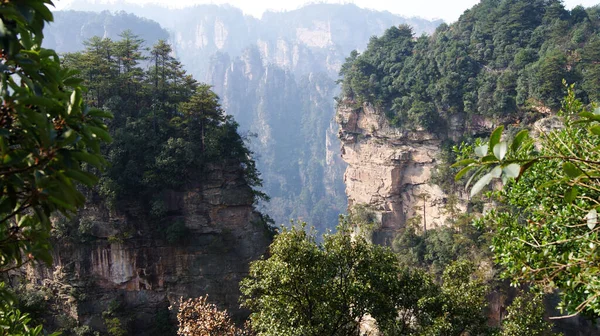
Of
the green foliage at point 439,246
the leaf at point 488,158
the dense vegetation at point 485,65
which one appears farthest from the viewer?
the dense vegetation at point 485,65

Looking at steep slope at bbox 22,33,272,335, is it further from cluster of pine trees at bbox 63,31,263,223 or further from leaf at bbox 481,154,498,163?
leaf at bbox 481,154,498,163

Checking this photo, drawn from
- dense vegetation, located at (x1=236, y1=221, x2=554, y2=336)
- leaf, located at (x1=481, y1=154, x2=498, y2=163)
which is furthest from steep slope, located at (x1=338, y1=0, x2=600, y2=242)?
leaf, located at (x1=481, y1=154, x2=498, y2=163)

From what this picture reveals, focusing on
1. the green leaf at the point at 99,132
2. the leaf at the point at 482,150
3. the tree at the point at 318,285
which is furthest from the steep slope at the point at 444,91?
the green leaf at the point at 99,132

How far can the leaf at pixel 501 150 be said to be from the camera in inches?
46.6

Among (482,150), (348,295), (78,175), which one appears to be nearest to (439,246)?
(348,295)

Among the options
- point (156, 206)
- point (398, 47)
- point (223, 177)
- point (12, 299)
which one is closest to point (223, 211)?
point (223, 177)

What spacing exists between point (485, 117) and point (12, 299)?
64.0 ft

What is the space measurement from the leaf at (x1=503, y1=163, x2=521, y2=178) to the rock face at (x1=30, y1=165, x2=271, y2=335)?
13.1 meters

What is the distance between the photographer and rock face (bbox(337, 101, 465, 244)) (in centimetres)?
2066

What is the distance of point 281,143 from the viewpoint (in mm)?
73875

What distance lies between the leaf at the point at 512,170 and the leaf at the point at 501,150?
0.11 feet

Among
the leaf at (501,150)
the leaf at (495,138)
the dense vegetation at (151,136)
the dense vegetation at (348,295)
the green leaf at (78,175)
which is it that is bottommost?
the dense vegetation at (348,295)

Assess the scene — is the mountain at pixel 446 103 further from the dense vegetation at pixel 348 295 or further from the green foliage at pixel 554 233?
the green foliage at pixel 554 233

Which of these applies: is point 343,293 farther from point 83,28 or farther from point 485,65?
point 83,28
